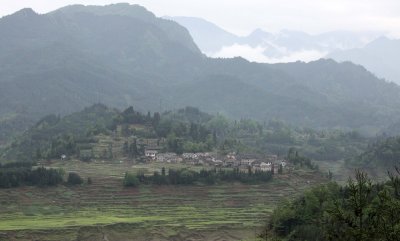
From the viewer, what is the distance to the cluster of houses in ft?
398

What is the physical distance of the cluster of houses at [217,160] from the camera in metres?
121

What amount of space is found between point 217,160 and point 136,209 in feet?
139

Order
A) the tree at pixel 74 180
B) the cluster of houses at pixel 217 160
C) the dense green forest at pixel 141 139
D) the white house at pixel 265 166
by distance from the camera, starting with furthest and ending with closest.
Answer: the dense green forest at pixel 141 139 → the cluster of houses at pixel 217 160 → the white house at pixel 265 166 → the tree at pixel 74 180

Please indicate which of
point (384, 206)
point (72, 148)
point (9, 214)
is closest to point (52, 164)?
point (72, 148)

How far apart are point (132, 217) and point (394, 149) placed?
7791 cm

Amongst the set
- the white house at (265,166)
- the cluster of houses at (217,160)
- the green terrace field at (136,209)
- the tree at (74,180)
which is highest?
the cluster of houses at (217,160)

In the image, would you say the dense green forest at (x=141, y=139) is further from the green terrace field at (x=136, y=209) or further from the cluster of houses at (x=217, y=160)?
the green terrace field at (x=136, y=209)

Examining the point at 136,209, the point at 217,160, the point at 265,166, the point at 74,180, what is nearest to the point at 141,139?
the point at 217,160

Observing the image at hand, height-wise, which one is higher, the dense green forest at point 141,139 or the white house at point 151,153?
the dense green forest at point 141,139

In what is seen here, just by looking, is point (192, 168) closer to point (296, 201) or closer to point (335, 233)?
point (296, 201)

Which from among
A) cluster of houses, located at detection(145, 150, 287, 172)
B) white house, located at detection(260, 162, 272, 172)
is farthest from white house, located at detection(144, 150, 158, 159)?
white house, located at detection(260, 162, 272, 172)

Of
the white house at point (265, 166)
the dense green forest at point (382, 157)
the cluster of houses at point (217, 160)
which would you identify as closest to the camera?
the white house at point (265, 166)

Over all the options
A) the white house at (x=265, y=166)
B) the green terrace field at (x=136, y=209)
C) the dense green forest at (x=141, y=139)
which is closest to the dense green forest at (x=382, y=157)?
the dense green forest at (x=141, y=139)

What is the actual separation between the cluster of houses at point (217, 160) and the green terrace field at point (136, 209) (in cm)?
1129
